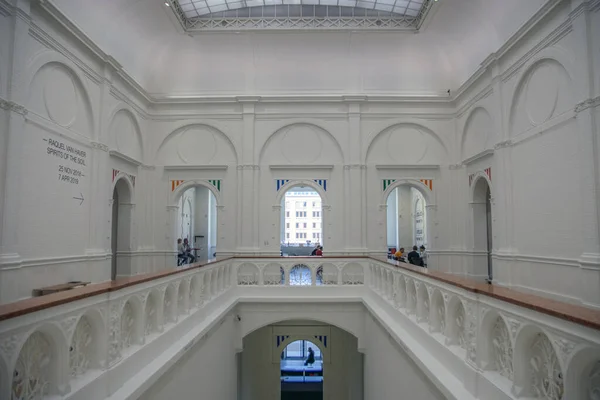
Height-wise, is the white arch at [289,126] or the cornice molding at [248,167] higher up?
the white arch at [289,126]

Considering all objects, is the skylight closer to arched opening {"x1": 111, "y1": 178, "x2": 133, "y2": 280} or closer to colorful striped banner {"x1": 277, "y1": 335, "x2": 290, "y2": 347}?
arched opening {"x1": 111, "y1": 178, "x2": 133, "y2": 280}

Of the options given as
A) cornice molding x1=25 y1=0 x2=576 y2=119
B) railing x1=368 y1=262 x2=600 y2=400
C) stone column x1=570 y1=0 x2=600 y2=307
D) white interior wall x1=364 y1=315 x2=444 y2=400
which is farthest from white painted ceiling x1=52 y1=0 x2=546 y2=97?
railing x1=368 y1=262 x2=600 y2=400

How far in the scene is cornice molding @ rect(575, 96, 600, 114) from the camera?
24.1 feet

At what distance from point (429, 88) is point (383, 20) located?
2948mm

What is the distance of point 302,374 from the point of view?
18.8 m

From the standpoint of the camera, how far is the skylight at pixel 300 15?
45.4ft

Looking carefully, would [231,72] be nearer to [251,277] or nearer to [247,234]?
[247,234]

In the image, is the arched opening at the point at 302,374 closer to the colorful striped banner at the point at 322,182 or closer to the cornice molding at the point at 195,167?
the colorful striped banner at the point at 322,182

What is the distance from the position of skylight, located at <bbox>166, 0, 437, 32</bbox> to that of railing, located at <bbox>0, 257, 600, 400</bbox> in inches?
409

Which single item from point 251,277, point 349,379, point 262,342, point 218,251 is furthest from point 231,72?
point 349,379

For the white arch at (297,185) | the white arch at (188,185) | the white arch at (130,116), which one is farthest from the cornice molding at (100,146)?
the white arch at (297,185)

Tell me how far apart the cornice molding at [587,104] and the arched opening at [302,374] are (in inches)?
474

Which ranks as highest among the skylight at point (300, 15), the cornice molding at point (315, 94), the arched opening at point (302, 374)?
the skylight at point (300, 15)

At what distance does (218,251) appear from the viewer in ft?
48.3
